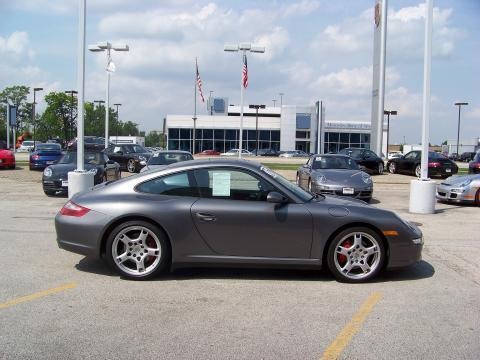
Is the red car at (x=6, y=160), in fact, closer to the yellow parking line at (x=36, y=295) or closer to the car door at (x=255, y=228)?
the yellow parking line at (x=36, y=295)

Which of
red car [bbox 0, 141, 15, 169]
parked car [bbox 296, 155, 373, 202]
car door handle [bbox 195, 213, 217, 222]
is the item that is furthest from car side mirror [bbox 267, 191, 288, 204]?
red car [bbox 0, 141, 15, 169]

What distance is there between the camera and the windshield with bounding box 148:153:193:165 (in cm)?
1588

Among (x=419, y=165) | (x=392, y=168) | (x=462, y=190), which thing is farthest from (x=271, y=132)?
(x=462, y=190)

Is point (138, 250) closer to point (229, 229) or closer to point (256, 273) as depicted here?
point (229, 229)

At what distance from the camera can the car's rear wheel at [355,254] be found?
5809mm

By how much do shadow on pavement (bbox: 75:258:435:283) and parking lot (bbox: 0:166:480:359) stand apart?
0.04ft

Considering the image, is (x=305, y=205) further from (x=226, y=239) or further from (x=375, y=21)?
(x=375, y=21)

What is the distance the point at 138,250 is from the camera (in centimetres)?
580

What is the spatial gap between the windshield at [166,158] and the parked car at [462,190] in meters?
7.55

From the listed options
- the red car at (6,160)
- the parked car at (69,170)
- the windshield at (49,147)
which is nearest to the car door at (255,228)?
the parked car at (69,170)

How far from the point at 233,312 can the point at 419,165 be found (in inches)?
917

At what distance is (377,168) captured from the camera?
27.1 metres

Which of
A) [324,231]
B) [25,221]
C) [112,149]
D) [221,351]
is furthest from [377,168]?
[221,351]

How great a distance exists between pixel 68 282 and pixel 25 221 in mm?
4690
